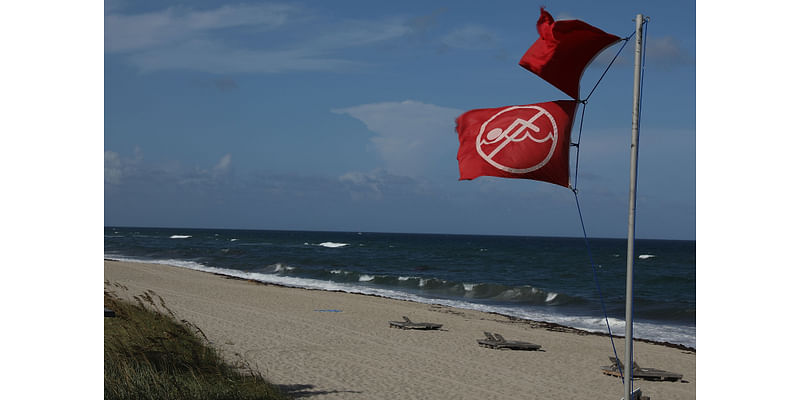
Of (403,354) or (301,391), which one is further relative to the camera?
(403,354)

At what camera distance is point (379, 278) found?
42438 mm

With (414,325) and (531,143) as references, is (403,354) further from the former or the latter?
(531,143)

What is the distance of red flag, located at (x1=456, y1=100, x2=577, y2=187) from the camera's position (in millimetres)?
6051

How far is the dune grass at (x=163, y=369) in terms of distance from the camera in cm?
731

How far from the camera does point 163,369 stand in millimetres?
7906

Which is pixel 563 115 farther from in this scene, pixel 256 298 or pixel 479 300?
pixel 479 300

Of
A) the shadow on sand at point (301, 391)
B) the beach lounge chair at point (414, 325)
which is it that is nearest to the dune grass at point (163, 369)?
the shadow on sand at point (301, 391)

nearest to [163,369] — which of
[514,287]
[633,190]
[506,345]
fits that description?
[633,190]

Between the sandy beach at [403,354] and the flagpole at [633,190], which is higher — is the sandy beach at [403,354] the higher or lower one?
the lower one

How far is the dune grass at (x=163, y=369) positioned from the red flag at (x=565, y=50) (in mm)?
4730

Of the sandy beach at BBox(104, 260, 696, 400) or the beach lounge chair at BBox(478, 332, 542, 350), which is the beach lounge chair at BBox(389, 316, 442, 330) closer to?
the sandy beach at BBox(104, 260, 696, 400)

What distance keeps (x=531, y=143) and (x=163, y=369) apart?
191 inches

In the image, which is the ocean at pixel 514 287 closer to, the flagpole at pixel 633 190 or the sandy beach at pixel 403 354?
the sandy beach at pixel 403 354
